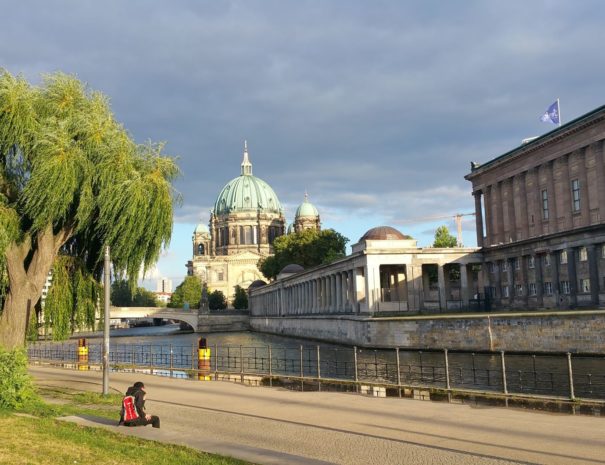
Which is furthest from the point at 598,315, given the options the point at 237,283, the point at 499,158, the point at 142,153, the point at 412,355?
the point at 237,283

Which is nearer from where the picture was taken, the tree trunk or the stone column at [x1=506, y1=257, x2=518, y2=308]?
the tree trunk

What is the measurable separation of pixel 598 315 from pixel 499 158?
43.5 m

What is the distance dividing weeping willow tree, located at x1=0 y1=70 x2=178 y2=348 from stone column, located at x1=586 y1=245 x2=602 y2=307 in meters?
39.6

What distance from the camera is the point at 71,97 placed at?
22.7 metres

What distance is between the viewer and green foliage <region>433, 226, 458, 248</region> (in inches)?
4446

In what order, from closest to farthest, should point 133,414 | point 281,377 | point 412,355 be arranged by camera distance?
point 133,414, point 281,377, point 412,355

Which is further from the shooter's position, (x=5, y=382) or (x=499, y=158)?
(x=499, y=158)

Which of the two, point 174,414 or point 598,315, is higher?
point 598,315

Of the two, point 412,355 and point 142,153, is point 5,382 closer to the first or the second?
point 142,153

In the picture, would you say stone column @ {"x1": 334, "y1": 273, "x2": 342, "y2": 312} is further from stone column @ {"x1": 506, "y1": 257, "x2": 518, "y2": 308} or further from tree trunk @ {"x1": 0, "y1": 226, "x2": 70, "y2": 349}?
tree trunk @ {"x1": 0, "y1": 226, "x2": 70, "y2": 349}

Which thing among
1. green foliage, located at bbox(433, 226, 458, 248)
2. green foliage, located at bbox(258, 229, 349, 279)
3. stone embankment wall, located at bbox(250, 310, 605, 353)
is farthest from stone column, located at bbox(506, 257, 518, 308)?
green foliage, located at bbox(258, 229, 349, 279)

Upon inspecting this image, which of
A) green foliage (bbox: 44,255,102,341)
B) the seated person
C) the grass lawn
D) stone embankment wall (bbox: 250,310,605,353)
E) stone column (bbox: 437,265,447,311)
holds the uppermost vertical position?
stone column (bbox: 437,265,447,311)

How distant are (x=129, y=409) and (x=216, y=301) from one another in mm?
170199

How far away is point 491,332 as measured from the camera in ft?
145
